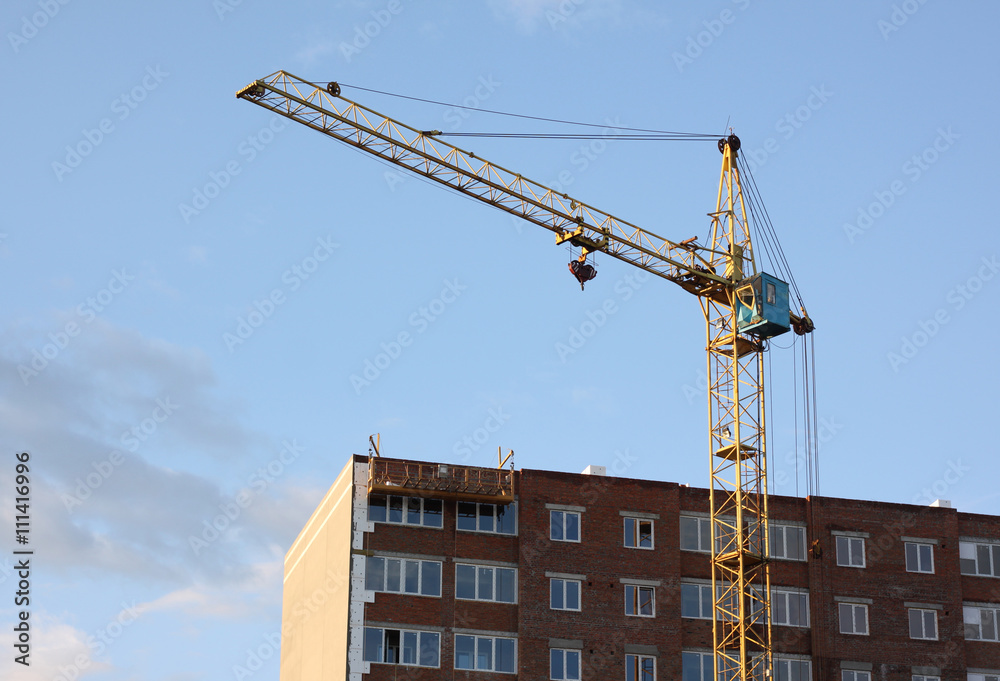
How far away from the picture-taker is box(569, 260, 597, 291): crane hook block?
78.6 m

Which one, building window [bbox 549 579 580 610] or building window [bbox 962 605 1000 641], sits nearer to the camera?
building window [bbox 549 579 580 610]

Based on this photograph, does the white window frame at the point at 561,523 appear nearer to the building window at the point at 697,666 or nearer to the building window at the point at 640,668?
the building window at the point at 640,668

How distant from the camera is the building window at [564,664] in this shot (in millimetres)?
71375

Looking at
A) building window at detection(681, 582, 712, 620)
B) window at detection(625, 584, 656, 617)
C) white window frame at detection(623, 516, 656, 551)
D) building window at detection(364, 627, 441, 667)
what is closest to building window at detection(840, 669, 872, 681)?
building window at detection(681, 582, 712, 620)

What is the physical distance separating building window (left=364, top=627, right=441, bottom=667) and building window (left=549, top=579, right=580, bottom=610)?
618 cm

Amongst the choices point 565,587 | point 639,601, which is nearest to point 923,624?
point 639,601

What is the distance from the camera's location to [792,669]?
75.8 m

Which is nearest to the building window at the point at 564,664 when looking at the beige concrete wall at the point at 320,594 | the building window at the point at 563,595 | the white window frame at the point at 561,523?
the building window at the point at 563,595

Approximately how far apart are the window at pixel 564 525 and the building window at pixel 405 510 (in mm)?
5778

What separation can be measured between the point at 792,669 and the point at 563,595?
13.2m

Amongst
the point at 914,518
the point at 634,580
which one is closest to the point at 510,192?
the point at 634,580

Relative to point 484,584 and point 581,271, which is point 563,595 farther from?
point 581,271

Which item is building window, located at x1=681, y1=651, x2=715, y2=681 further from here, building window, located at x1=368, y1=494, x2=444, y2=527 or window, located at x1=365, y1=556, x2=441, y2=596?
building window, located at x1=368, y1=494, x2=444, y2=527

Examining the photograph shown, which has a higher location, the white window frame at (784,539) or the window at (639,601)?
the white window frame at (784,539)
